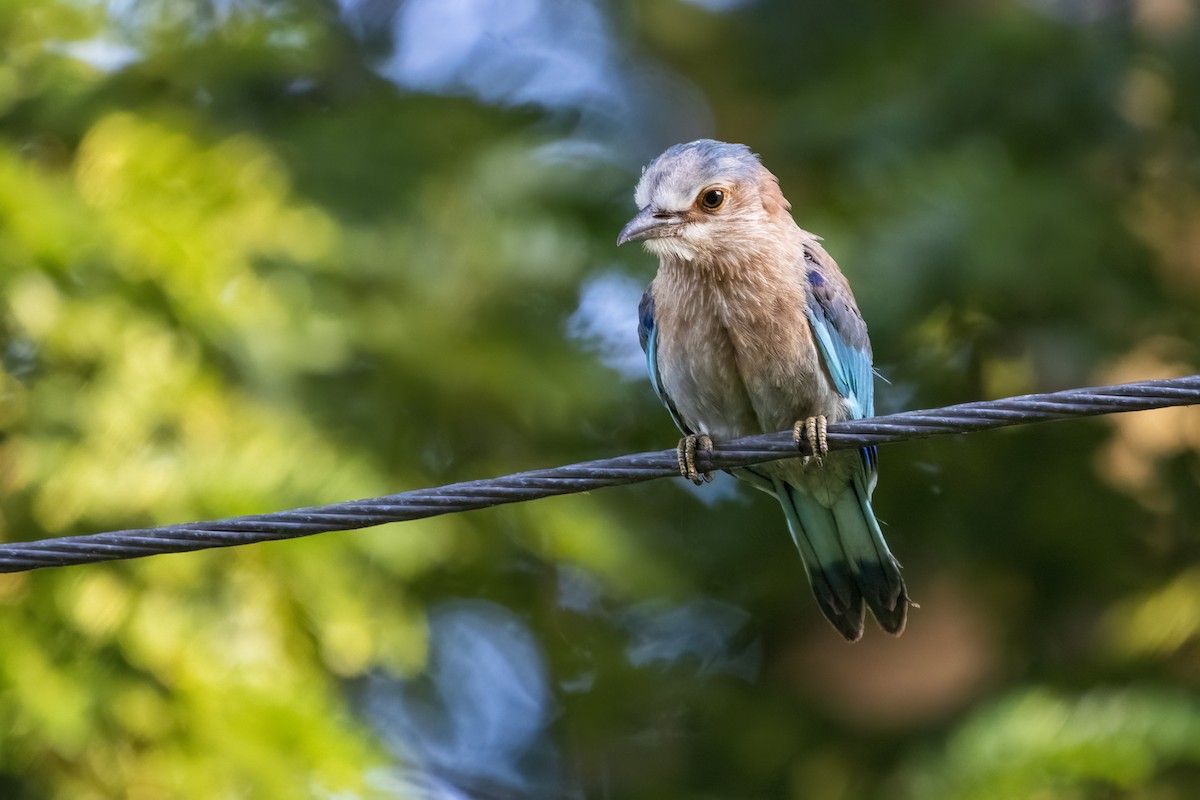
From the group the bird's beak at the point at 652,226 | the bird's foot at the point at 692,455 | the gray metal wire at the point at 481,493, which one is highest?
the bird's beak at the point at 652,226

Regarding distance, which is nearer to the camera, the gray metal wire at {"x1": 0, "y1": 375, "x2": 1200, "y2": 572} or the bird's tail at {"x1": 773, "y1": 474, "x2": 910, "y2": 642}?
the gray metal wire at {"x1": 0, "y1": 375, "x2": 1200, "y2": 572}

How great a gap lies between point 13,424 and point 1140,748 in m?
4.03

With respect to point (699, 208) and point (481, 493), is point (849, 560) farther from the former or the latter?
point (481, 493)

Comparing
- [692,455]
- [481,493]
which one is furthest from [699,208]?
[481,493]

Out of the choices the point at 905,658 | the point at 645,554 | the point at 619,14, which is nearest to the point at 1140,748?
the point at 645,554

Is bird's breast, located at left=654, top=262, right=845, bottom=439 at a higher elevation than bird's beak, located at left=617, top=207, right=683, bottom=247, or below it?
below

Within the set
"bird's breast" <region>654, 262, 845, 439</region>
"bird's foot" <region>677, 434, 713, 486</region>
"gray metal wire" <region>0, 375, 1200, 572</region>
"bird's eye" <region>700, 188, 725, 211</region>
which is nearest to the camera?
"gray metal wire" <region>0, 375, 1200, 572</region>

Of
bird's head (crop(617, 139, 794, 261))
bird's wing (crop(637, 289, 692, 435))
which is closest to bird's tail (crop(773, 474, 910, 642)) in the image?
bird's wing (crop(637, 289, 692, 435))

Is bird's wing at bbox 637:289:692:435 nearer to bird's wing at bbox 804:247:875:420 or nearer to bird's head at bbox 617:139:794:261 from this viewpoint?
bird's head at bbox 617:139:794:261

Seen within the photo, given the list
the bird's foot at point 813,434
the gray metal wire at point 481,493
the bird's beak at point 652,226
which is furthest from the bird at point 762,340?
the gray metal wire at point 481,493

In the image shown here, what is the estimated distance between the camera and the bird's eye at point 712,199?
4.88 meters

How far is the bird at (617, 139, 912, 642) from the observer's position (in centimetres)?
478

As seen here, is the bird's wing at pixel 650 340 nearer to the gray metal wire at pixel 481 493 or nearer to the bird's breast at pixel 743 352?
the bird's breast at pixel 743 352

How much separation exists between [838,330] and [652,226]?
0.74 metres
